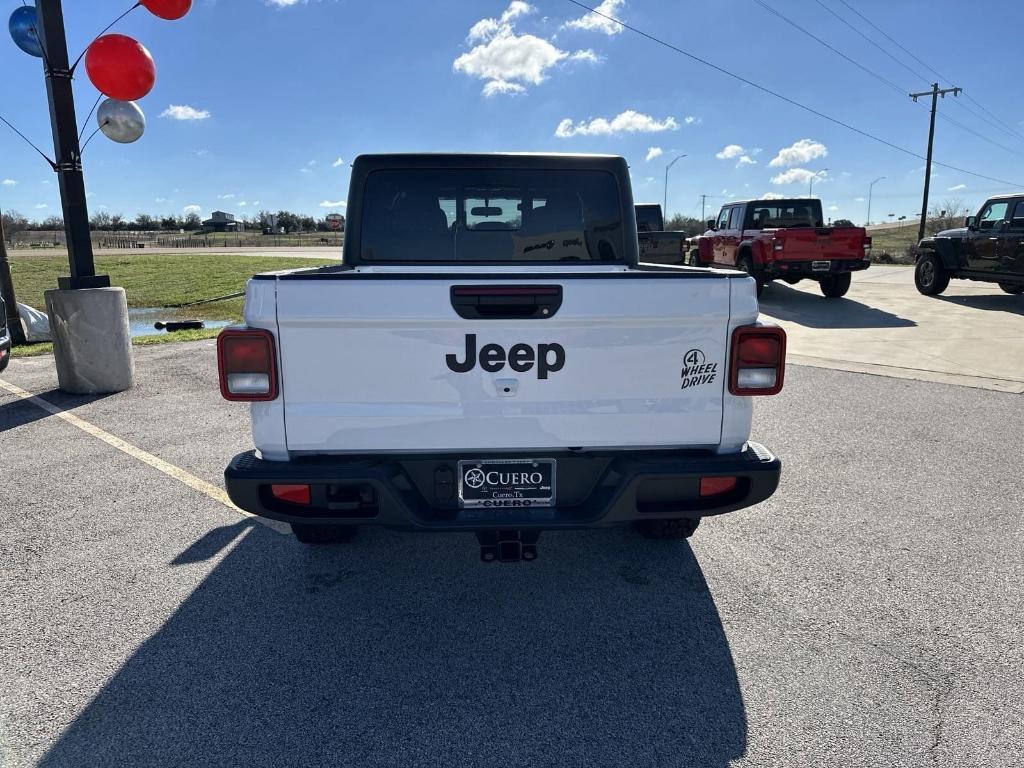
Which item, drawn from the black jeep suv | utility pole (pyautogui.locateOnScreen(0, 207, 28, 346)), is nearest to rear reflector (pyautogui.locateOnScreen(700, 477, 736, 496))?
utility pole (pyautogui.locateOnScreen(0, 207, 28, 346))

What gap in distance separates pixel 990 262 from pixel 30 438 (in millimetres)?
15342

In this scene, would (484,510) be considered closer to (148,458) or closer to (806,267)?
(148,458)

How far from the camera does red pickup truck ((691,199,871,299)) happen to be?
13.3 m

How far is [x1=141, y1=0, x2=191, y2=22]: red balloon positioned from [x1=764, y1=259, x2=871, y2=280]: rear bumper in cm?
1088

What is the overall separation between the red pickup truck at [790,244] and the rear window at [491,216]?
1079 centimetres

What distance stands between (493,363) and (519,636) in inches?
45.2

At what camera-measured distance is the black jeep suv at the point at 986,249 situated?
1244 cm

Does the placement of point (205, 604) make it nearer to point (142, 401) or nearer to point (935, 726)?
point (935, 726)

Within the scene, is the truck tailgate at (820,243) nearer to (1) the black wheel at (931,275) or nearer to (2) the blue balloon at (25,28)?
(1) the black wheel at (931,275)

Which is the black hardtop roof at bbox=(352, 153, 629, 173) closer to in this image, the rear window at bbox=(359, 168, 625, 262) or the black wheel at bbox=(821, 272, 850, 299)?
the rear window at bbox=(359, 168, 625, 262)

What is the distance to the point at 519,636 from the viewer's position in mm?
2760

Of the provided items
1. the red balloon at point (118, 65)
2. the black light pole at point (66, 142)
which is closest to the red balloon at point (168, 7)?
the red balloon at point (118, 65)

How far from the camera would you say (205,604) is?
296 cm

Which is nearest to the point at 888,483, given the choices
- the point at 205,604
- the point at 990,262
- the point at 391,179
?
the point at 391,179
